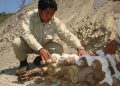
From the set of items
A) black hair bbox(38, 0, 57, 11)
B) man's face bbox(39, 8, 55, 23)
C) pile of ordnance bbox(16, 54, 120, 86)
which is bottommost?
pile of ordnance bbox(16, 54, 120, 86)

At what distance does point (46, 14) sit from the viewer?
500cm

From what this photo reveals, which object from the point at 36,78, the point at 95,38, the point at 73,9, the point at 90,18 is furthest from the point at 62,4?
the point at 36,78

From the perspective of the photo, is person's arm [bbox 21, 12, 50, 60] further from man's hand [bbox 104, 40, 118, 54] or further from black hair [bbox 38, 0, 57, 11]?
man's hand [bbox 104, 40, 118, 54]

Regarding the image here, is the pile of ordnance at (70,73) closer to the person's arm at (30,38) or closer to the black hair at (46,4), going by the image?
the person's arm at (30,38)

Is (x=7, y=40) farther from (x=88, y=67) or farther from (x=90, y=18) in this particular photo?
(x=88, y=67)

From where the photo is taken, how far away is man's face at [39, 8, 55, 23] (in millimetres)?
4943

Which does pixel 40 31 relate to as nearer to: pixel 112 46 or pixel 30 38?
pixel 30 38

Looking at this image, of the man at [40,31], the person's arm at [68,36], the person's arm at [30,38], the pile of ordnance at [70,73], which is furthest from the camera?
the person's arm at [68,36]

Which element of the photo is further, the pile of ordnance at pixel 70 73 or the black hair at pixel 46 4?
the black hair at pixel 46 4

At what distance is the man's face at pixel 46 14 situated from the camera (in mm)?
4943

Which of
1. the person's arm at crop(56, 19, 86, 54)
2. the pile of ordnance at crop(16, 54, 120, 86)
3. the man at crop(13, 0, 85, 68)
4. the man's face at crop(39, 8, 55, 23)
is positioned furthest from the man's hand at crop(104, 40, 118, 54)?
the man's face at crop(39, 8, 55, 23)

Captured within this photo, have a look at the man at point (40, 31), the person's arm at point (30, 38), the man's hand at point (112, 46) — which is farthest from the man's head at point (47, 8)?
the man's hand at point (112, 46)

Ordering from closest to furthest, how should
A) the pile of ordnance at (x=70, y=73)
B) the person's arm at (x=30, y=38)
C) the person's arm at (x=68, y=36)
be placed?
1. the pile of ordnance at (x=70, y=73)
2. the person's arm at (x=30, y=38)
3. the person's arm at (x=68, y=36)

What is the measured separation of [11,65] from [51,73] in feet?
5.66
